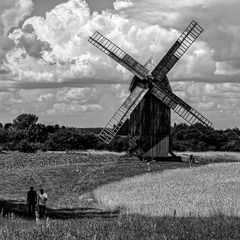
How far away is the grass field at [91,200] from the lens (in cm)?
1794

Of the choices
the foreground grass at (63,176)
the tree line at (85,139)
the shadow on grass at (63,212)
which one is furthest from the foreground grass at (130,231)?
the tree line at (85,139)

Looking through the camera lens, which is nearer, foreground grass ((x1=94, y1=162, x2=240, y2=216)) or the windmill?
foreground grass ((x1=94, y1=162, x2=240, y2=216))

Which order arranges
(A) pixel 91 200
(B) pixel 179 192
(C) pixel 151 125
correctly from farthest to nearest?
(C) pixel 151 125
(A) pixel 91 200
(B) pixel 179 192

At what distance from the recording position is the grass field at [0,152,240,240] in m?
17.9

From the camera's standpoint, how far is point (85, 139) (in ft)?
369

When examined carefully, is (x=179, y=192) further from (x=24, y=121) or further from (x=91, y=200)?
(x=24, y=121)

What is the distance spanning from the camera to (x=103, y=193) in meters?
45.5

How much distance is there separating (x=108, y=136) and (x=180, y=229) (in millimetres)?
46824

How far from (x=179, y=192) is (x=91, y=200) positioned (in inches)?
220

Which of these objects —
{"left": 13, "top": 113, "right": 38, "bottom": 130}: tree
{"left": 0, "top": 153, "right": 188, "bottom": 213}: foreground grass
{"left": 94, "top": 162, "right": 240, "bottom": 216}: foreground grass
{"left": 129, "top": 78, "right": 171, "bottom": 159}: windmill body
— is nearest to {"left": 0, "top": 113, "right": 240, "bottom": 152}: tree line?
{"left": 13, "top": 113, "right": 38, "bottom": 130}: tree

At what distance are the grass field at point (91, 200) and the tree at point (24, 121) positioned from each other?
2855 inches

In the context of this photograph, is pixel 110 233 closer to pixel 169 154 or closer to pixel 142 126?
pixel 142 126

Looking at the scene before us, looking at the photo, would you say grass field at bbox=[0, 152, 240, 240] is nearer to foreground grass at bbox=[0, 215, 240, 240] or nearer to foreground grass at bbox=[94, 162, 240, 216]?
foreground grass at bbox=[0, 215, 240, 240]

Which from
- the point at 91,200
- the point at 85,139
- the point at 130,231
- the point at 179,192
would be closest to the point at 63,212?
the point at 91,200
